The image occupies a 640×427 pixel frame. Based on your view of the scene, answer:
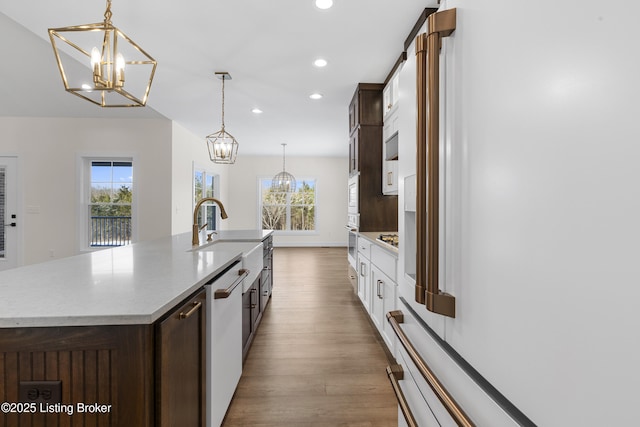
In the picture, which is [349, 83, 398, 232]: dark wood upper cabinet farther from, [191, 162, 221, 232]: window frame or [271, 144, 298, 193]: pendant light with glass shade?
[271, 144, 298, 193]: pendant light with glass shade

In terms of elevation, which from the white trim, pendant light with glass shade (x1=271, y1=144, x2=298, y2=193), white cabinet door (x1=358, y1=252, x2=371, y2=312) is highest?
pendant light with glass shade (x1=271, y1=144, x2=298, y2=193)

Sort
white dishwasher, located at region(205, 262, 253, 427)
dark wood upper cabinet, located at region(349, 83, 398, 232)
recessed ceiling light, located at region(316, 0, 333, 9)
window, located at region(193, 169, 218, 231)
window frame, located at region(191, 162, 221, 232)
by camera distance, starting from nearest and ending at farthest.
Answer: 1. white dishwasher, located at region(205, 262, 253, 427)
2. recessed ceiling light, located at region(316, 0, 333, 9)
3. dark wood upper cabinet, located at region(349, 83, 398, 232)
4. window frame, located at region(191, 162, 221, 232)
5. window, located at region(193, 169, 218, 231)

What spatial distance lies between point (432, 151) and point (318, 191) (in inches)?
346

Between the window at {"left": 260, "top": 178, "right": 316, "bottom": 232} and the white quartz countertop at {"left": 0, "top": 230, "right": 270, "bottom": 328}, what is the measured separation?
25.4ft

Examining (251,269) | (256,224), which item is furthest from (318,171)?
Answer: (251,269)

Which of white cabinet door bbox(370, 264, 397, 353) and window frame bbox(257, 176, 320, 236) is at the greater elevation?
window frame bbox(257, 176, 320, 236)

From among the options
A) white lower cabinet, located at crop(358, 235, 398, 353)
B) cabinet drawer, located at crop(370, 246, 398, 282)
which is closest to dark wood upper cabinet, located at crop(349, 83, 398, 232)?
white lower cabinet, located at crop(358, 235, 398, 353)

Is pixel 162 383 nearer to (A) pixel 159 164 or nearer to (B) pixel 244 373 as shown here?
(B) pixel 244 373

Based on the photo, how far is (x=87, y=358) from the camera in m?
0.89

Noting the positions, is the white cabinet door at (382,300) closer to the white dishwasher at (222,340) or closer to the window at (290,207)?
the white dishwasher at (222,340)

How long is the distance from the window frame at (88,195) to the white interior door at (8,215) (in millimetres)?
1014

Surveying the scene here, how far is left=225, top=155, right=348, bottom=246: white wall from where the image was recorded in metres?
9.51

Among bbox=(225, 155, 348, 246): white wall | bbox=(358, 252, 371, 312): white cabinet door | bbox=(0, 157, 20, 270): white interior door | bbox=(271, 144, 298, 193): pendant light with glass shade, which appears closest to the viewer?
bbox=(358, 252, 371, 312): white cabinet door

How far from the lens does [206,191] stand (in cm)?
802
